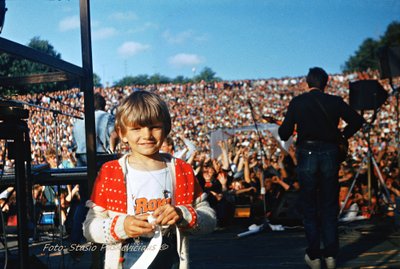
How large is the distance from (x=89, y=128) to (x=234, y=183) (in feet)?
17.0

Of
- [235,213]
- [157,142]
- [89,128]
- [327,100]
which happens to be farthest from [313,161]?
[235,213]

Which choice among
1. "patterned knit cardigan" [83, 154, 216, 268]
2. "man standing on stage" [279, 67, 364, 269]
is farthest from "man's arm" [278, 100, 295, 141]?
"patterned knit cardigan" [83, 154, 216, 268]

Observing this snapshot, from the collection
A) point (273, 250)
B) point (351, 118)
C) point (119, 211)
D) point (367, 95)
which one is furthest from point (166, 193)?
point (367, 95)

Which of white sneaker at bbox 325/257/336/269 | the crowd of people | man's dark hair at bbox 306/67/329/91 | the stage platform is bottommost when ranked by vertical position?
the stage platform

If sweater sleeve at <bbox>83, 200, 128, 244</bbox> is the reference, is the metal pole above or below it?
above

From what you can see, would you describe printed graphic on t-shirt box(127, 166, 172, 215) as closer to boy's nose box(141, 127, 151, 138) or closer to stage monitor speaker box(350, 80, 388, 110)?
boy's nose box(141, 127, 151, 138)

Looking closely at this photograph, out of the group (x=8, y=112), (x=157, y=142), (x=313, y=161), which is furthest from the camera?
(x=313, y=161)

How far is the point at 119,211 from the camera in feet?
6.24

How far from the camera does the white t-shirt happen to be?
189 cm

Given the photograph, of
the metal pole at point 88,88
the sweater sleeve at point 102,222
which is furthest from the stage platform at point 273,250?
the sweater sleeve at point 102,222

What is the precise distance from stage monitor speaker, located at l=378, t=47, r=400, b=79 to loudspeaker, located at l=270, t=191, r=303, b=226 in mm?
1869

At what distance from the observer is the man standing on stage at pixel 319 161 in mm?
3893

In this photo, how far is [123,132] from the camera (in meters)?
1.98

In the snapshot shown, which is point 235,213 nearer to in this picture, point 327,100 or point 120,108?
point 327,100
